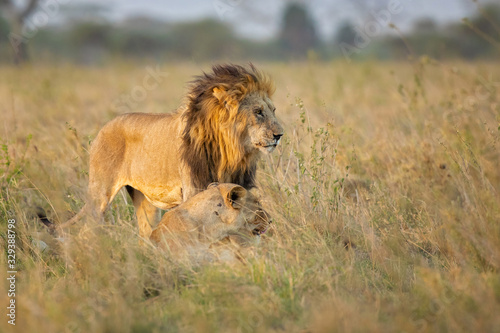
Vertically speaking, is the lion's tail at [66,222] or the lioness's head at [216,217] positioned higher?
the lioness's head at [216,217]

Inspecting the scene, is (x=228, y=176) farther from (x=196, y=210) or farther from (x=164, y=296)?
(x=164, y=296)

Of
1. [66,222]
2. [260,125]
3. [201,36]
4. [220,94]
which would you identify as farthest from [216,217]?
[201,36]

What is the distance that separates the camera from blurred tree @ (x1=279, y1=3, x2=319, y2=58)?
94.5 feet

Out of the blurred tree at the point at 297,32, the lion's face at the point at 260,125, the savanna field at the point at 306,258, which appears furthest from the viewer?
the blurred tree at the point at 297,32

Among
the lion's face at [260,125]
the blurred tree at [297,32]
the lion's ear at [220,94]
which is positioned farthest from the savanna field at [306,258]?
the blurred tree at [297,32]

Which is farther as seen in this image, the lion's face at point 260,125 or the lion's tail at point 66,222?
the lion's tail at point 66,222

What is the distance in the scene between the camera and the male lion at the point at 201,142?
4.33 meters

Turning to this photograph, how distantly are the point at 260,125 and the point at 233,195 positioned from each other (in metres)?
0.63

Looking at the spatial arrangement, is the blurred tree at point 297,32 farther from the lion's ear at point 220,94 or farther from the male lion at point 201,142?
the lion's ear at point 220,94

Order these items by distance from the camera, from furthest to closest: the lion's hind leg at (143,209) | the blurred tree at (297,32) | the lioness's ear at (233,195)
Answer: the blurred tree at (297,32) < the lion's hind leg at (143,209) < the lioness's ear at (233,195)

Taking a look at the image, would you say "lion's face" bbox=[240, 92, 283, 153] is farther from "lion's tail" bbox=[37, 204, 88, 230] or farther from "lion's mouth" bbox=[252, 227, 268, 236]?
"lion's tail" bbox=[37, 204, 88, 230]

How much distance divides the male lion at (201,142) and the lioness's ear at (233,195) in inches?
18.1

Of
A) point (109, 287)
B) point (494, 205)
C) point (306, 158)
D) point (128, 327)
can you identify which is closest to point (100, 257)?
point (109, 287)

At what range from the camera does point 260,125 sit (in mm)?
4309
